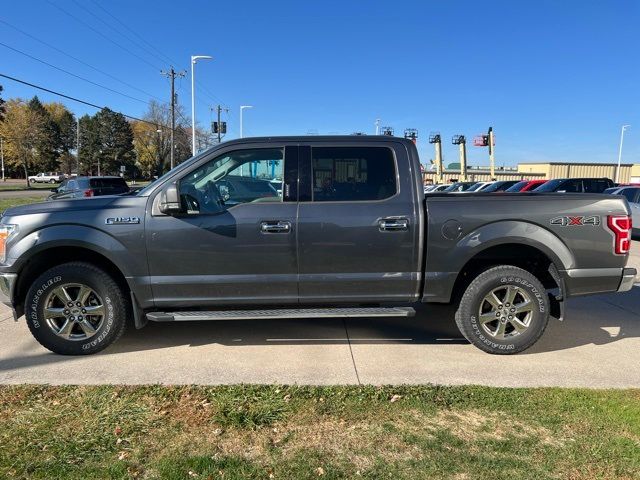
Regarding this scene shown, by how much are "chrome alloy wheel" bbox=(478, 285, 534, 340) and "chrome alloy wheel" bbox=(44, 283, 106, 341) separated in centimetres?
359

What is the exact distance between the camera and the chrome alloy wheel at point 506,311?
4.58 m

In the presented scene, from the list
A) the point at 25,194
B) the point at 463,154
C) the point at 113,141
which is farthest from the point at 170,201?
the point at 113,141

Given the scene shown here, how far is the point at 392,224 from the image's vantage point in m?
4.38

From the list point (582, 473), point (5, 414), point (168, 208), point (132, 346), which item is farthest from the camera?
point (132, 346)

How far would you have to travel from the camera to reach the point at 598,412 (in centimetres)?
346

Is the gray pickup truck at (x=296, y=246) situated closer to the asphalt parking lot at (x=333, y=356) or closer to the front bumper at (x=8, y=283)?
the front bumper at (x=8, y=283)

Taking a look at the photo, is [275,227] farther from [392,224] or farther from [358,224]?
[392,224]

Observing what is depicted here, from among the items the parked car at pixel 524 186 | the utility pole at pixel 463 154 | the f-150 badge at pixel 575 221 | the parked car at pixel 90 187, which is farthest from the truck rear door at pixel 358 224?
the utility pole at pixel 463 154

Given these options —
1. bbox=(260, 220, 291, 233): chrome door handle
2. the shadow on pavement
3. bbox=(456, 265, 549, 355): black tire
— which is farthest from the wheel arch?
bbox=(456, 265, 549, 355): black tire

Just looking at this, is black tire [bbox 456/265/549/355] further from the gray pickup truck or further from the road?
the road

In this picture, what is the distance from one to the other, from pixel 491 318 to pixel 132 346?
11.6ft

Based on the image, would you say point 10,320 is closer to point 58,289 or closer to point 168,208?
point 58,289

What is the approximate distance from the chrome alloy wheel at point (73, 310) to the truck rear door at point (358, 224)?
1.92m

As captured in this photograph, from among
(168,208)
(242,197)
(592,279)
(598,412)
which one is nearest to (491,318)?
(592,279)
